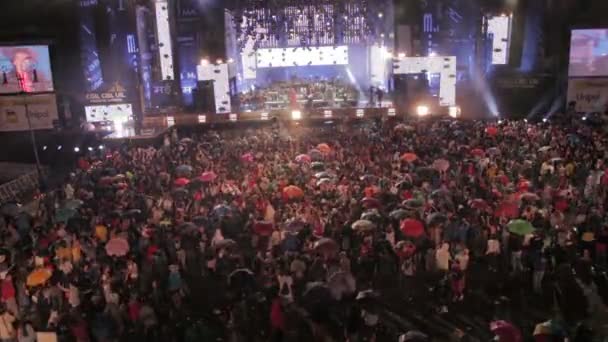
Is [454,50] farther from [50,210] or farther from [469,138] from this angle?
[50,210]

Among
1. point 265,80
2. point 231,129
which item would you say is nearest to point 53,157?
point 231,129

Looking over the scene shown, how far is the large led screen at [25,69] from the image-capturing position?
94.4 feet

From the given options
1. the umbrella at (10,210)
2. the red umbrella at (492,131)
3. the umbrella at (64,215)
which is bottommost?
the umbrella at (10,210)

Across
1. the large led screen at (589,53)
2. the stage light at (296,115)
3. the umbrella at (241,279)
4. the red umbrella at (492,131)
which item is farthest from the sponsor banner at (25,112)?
the large led screen at (589,53)

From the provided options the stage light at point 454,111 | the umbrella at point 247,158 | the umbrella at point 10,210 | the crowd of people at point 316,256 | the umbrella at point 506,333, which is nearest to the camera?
the umbrella at point 506,333

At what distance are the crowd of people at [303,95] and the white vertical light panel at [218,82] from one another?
2098mm

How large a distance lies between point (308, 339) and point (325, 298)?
62 centimetres

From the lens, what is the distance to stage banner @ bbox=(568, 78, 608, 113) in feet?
93.2

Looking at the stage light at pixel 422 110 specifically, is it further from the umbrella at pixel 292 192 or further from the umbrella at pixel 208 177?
the umbrella at pixel 292 192

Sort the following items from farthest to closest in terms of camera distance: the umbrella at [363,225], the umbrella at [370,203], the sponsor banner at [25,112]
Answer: the sponsor banner at [25,112]
the umbrella at [370,203]
the umbrella at [363,225]

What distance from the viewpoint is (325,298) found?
880 centimetres

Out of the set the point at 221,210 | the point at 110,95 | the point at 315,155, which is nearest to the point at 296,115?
the point at 110,95

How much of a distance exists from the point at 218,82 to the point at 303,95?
7.94 meters

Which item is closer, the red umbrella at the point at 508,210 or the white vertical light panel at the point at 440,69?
the red umbrella at the point at 508,210
